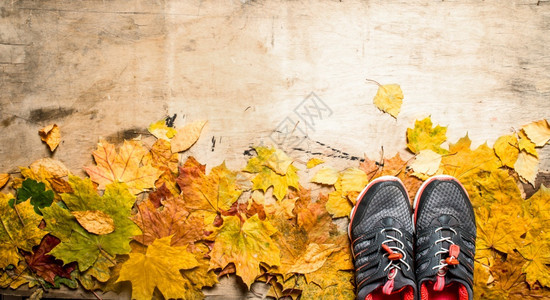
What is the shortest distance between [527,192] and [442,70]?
681 mm

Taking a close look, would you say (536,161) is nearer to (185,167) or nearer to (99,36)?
(185,167)

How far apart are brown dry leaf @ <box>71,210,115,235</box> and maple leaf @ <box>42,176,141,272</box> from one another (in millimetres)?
20

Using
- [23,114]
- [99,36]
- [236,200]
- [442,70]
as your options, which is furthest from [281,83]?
[23,114]

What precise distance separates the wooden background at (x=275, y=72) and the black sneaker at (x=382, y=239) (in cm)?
19

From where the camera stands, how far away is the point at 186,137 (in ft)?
6.39

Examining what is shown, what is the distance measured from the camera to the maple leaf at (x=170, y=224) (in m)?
1.86

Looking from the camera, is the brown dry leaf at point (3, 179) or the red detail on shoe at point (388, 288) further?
the brown dry leaf at point (3, 179)

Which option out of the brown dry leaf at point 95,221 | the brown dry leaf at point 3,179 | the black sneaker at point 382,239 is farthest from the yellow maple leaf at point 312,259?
the brown dry leaf at point 3,179

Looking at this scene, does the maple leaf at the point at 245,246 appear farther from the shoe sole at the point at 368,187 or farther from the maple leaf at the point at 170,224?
the shoe sole at the point at 368,187

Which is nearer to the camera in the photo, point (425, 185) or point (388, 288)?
point (388, 288)

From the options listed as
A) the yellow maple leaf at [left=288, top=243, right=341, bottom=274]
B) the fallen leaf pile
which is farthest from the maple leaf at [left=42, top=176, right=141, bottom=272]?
the yellow maple leaf at [left=288, top=243, right=341, bottom=274]

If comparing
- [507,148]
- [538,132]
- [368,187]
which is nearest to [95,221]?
[368,187]

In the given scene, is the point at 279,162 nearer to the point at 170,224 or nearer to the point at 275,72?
the point at 275,72

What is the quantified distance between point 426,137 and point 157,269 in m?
1.32
